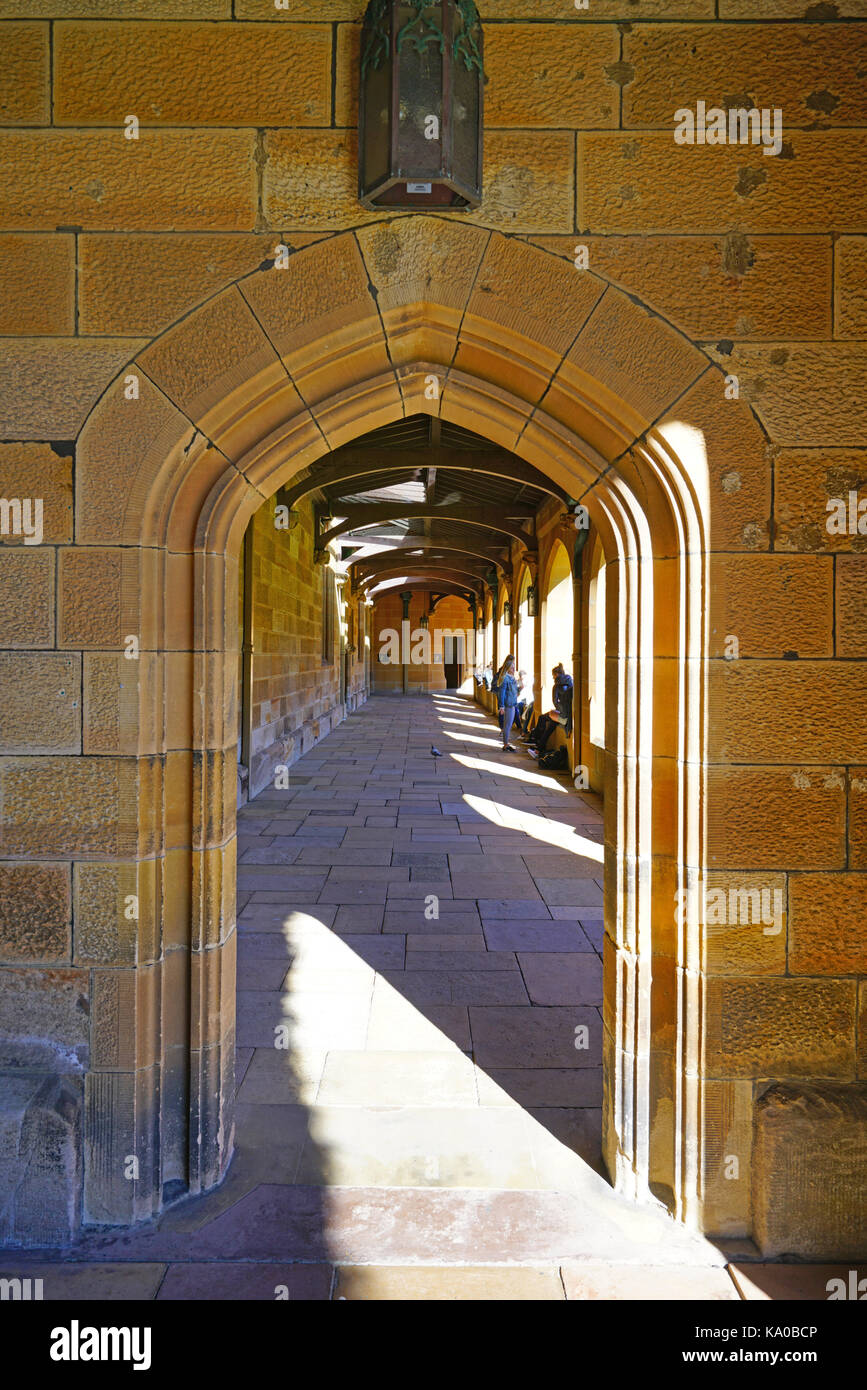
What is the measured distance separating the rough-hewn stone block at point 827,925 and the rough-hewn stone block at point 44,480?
187 centimetres

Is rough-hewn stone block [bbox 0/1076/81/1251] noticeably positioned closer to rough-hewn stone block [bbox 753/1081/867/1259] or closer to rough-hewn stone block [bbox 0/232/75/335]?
rough-hewn stone block [bbox 753/1081/867/1259]

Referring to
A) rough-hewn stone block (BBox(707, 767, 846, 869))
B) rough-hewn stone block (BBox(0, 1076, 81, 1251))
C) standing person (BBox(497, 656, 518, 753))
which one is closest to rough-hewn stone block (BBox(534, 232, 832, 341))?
rough-hewn stone block (BBox(707, 767, 846, 869))

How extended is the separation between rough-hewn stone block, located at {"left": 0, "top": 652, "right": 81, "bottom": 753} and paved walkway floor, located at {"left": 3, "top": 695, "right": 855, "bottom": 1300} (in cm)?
114

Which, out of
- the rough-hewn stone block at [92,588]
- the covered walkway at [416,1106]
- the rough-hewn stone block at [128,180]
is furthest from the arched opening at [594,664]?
the rough-hewn stone block at [92,588]

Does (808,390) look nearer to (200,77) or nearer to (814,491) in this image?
(814,491)

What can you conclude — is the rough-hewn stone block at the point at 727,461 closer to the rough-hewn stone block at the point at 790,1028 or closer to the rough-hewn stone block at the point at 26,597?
the rough-hewn stone block at the point at 790,1028

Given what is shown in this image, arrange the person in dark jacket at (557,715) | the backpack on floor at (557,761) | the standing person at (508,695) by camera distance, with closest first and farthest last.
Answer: the person in dark jacket at (557,715), the backpack on floor at (557,761), the standing person at (508,695)

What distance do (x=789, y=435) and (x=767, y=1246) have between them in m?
1.81

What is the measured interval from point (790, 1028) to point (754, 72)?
2.17 meters

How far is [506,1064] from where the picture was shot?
7.96 feet

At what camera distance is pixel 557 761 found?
26.6ft

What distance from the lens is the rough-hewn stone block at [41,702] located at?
1774mm

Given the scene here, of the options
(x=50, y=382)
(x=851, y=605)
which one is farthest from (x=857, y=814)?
(x=50, y=382)
